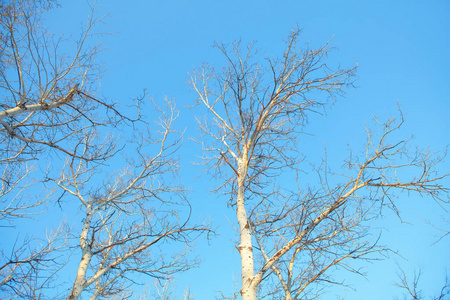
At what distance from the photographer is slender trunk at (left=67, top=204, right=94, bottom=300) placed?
5.16 m

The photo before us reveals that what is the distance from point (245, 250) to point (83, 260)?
11.9 feet

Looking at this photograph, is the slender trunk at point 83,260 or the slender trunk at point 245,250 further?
the slender trunk at point 83,260

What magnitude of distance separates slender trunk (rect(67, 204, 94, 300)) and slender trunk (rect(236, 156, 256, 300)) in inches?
135

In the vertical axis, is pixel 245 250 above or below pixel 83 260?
below

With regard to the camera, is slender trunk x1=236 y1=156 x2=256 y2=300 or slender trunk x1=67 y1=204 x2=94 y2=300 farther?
slender trunk x1=67 y1=204 x2=94 y2=300

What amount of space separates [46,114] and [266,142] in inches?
141

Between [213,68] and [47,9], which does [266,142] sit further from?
[47,9]

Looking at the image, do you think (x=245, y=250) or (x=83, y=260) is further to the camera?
(x=83, y=260)

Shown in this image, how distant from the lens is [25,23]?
10.3ft

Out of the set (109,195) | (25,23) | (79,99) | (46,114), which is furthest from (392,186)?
(109,195)

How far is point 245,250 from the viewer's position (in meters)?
3.75

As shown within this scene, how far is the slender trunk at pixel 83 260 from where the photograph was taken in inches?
203

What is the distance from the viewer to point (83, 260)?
18.2 feet

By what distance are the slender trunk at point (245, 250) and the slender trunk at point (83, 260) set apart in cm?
342
